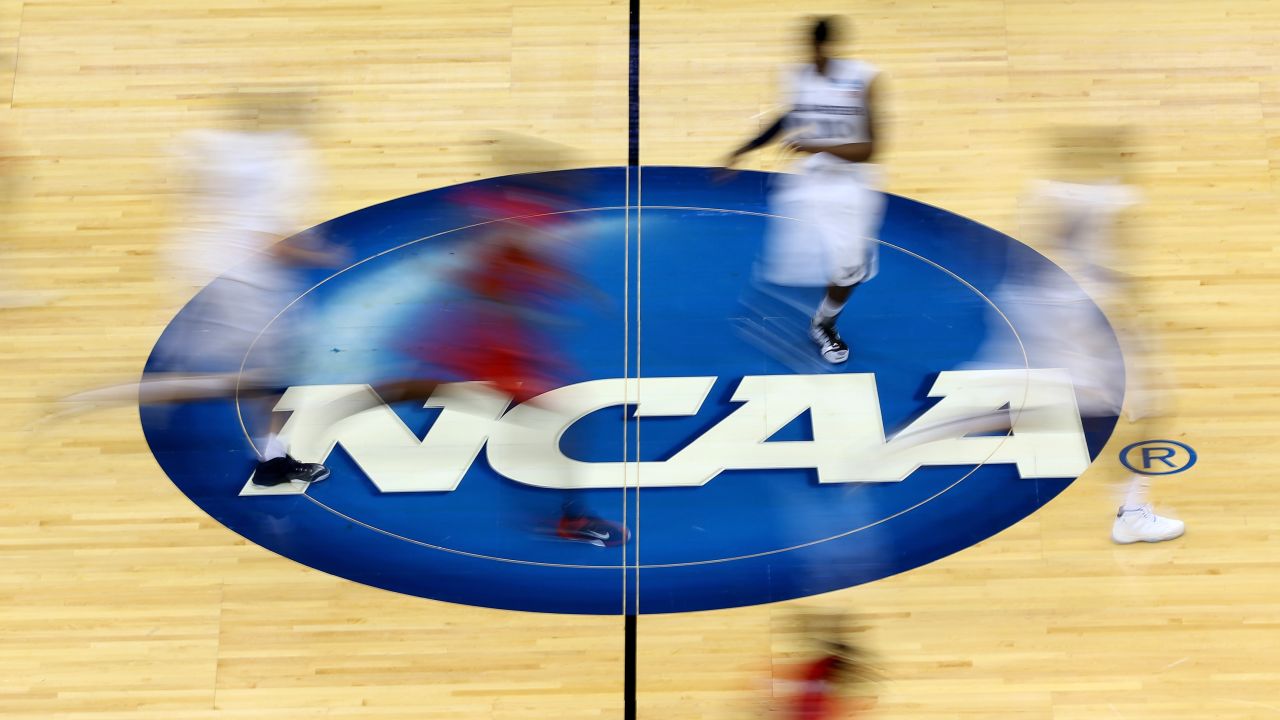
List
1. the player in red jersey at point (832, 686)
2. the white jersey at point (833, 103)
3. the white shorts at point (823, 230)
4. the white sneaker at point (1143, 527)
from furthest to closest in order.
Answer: the white shorts at point (823, 230) < the white jersey at point (833, 103) < the white sneaker at point (1143, 527) < the player in red jersey at point (832, 686)

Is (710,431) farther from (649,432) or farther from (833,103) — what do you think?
(833,103)

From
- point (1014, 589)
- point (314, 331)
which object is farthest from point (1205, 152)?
point (314, 331)

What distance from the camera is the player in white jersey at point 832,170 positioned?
5.82 m

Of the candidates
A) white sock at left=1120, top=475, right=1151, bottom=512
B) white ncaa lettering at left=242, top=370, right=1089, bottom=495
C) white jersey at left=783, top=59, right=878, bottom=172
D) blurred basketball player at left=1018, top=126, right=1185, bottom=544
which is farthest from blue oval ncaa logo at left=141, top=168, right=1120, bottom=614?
white jersey at left=783, top=59, right=878, bottom=172

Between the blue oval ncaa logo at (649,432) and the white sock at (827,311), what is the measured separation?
171 millimetres

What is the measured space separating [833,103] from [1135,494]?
226cm

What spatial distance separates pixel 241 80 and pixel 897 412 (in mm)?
4042

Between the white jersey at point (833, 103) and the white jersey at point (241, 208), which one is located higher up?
the white jersey at point (833, 103)

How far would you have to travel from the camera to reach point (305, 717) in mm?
5344

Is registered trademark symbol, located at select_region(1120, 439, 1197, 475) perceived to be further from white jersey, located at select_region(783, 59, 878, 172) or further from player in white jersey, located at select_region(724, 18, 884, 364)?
white jersey, located at select_region(783, 59, 878, 172)

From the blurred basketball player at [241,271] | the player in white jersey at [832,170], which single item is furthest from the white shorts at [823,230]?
the blurred basketball player at [241,271]

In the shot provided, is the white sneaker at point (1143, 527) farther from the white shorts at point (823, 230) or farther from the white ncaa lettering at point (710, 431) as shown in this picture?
the white shorts at point (823, 230)

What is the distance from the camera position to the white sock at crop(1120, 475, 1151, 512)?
18.4 ft

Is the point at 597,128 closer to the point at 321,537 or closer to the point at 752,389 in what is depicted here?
the point at 752,389
